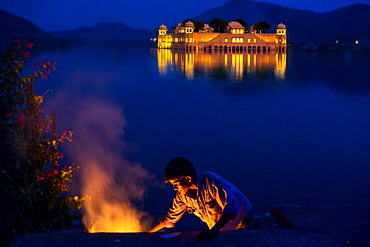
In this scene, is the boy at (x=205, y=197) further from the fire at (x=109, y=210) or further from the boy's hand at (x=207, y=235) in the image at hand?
the fire at (x=109, y=210)

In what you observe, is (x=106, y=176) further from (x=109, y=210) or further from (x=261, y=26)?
(x=261, y=26)

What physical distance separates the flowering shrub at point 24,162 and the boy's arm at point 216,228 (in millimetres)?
1259

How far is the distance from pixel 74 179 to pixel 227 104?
8370mm

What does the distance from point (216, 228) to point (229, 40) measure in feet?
224

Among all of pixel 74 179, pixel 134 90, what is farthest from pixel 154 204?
pixel 134 90

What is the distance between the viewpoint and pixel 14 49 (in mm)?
3393

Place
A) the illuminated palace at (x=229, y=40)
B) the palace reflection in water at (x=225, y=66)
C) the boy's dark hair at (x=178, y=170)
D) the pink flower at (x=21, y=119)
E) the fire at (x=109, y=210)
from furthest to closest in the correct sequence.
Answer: the illuminated palace at (x=229, y=40)
the palace reflection in water at (x=225, y=66)
the fire at (x=109, y=210)
the pink flower at (x=21, y=119)
the boy's dark hair at (x=178, y=170)

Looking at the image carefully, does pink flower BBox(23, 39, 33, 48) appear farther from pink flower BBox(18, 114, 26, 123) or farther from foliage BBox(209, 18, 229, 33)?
foliage BBox(209, 18, 229, 33)

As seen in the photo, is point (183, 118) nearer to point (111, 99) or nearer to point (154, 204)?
point (111, 99)

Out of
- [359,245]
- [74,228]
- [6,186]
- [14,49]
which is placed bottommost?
[74,228]

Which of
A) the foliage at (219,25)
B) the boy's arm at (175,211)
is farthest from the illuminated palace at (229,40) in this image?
the boy's arm at (175,211)

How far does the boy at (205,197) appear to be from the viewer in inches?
97.2

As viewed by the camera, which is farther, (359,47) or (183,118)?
(359,47)

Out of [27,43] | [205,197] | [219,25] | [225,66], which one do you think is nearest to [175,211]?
[205,197]
